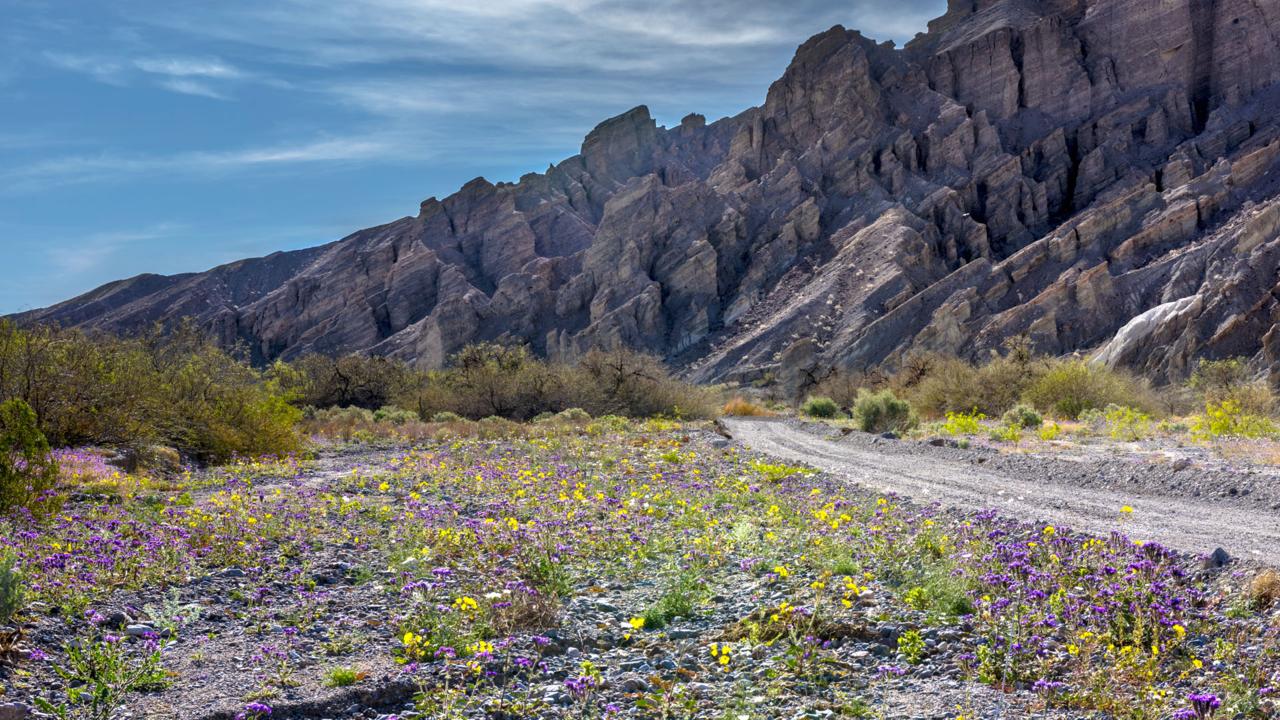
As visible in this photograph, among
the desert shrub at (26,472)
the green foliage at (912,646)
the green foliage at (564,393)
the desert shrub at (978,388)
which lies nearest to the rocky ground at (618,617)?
the green foliage at (912,646)

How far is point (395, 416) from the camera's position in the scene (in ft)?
122

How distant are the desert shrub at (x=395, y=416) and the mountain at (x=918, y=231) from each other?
37330 mm

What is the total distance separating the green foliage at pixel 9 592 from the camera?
5465 mm

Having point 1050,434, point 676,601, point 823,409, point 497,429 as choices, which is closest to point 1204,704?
point 676,601

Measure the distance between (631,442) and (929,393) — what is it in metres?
18.1

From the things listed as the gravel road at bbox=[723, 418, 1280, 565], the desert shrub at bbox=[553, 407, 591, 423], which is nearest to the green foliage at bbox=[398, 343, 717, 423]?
the desert shrub at bbox=[553, 407, 591, 423]

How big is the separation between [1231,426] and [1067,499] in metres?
11.5

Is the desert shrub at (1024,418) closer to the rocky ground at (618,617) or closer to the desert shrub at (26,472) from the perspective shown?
the rocky ground at (618,617)

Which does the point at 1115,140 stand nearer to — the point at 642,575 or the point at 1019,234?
the point at 1019,234

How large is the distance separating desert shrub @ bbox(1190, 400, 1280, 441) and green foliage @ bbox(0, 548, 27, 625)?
21.4m

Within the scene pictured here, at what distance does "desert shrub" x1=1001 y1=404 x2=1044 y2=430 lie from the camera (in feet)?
86.2

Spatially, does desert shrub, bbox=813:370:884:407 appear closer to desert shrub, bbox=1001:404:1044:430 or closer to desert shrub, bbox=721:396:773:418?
desert shrub, bbox=721:396:773:418

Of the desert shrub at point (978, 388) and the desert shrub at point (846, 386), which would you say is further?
the desert shrub at point (846, 386)

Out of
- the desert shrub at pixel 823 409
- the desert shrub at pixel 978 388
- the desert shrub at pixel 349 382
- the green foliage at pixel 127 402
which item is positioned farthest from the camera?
the desert shrub at pixel 349 382
